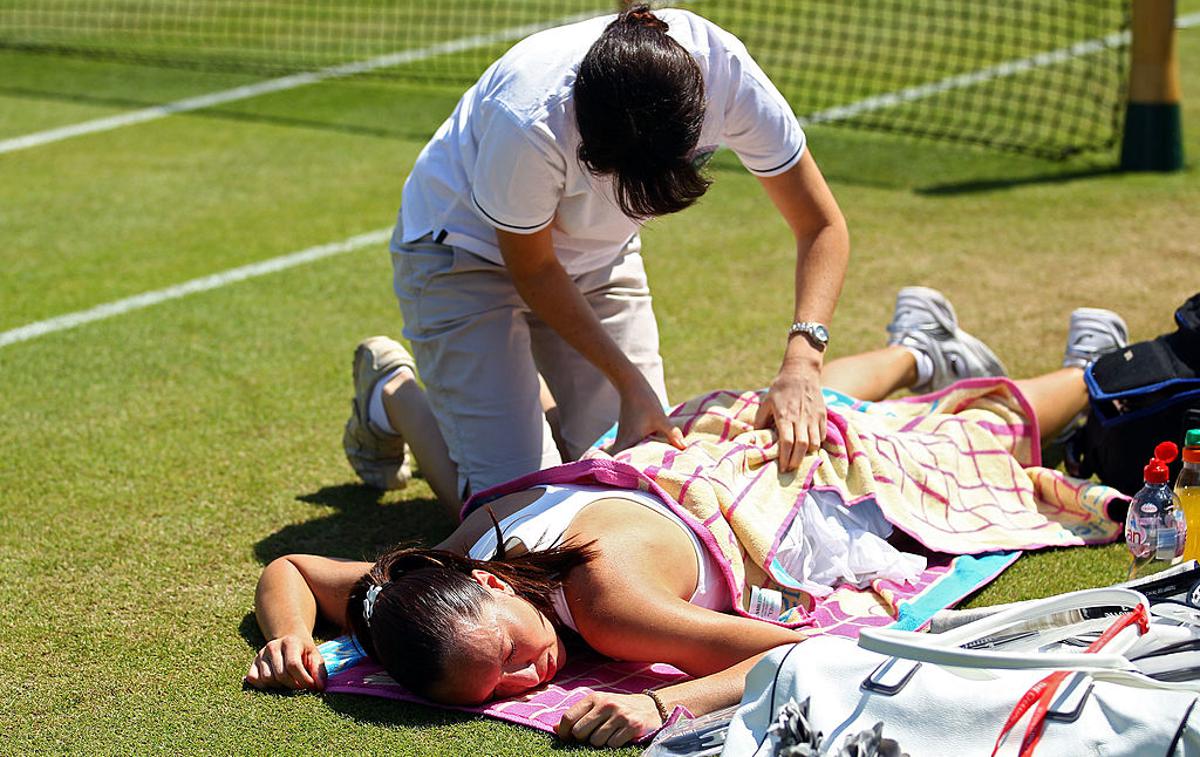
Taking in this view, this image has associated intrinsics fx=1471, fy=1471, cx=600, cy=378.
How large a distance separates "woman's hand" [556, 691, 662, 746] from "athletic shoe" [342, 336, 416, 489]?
156 centimetres

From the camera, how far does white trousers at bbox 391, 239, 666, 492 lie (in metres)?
4.01

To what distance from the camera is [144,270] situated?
634 centimetres

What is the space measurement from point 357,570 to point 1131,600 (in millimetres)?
1720

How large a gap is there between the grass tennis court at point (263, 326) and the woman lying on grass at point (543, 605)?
0.12 m

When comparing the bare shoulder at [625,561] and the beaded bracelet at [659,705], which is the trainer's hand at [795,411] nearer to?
the bare shoulder at [625,561]

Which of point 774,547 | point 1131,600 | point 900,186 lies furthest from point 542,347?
point 900,186

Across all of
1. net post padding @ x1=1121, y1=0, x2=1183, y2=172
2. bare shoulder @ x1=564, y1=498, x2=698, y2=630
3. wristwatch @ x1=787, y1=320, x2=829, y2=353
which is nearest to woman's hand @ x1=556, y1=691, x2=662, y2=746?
bare shoulder @ x1=564, y1=498, x2=698, y2=630

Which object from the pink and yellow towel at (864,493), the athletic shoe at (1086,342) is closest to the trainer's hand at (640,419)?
the pink and yellow towel at (864,493)

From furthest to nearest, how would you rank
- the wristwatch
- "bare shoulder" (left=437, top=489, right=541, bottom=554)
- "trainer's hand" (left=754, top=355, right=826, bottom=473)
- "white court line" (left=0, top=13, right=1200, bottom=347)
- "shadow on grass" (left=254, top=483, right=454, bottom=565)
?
"white court line" (left=0, top=13, right=1200, bottom=347), "shadow on grass" (left=254, top=483, right=454, bottom=565), the wristwatch, "trainer's hand" (left=754, top=355, right=826, bottom=473), "bare shoulder" (left=437, top=489, right=541, bottom=554)

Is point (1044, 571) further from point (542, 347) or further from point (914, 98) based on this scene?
point (914, 98)

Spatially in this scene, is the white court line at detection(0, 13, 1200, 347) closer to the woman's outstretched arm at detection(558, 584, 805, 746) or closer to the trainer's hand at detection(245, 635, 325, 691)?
the trainer's hand at detection(245, 635, 325, 691)

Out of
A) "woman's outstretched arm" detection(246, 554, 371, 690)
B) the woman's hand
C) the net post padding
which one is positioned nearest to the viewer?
the woman's hand

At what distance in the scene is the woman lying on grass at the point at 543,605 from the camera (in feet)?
9.53

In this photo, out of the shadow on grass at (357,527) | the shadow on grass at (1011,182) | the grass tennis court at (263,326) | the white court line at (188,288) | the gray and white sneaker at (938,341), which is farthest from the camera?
the shadow on grass at (1011,182)
